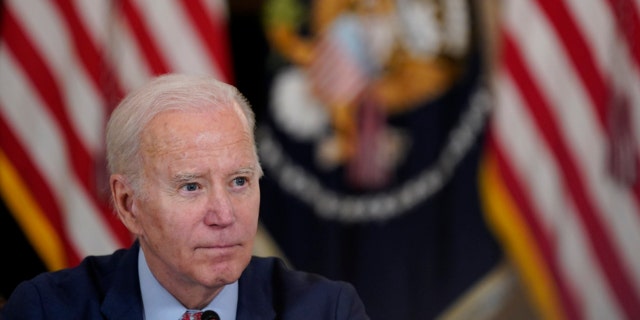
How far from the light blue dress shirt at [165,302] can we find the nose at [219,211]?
228 mm

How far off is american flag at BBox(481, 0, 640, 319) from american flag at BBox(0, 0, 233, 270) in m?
1.07

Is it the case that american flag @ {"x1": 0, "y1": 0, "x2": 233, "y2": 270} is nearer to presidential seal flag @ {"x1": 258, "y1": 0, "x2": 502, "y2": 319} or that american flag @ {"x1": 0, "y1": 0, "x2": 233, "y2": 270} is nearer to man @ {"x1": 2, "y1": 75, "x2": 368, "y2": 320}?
presidential seal flag @ {"x1": 258, "y1": 0, "x2": 502, "y2": 319}

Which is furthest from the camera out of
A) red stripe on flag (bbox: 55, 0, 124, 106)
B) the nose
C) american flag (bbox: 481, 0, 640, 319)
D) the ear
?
american flag (bbox: 481, 0, 640, 319)

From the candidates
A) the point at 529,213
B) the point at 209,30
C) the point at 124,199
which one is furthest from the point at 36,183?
the point at 124,199

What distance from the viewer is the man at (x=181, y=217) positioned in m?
1.87

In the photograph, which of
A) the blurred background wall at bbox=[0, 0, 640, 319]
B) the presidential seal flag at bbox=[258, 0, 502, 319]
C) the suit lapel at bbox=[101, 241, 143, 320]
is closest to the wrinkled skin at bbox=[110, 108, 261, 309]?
the suit lapel at bbox=[101, 241, 143, 320]

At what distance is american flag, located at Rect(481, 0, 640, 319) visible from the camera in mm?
3836

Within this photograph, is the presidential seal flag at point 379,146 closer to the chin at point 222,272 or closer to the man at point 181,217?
the man at point 181,217

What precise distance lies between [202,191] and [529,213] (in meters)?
2.20

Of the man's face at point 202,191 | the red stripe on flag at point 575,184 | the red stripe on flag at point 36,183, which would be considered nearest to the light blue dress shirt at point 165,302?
the man's face at point 202,191

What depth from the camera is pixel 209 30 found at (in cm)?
378

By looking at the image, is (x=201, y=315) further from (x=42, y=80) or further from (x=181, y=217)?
(x=42, y=80)

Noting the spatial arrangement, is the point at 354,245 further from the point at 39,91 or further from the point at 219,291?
the point at 219,291

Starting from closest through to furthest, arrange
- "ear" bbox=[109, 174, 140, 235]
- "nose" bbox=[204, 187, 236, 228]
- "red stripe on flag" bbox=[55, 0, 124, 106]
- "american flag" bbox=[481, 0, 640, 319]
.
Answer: "nose" bbox=[204, 187, 236, 228] → "ear" bbox=[109, 174, 140, 235] → "red stripe on flag" bbox=[55, 0, 124, 106] → "american flag" bbox=[481, 0, 640, 319]
